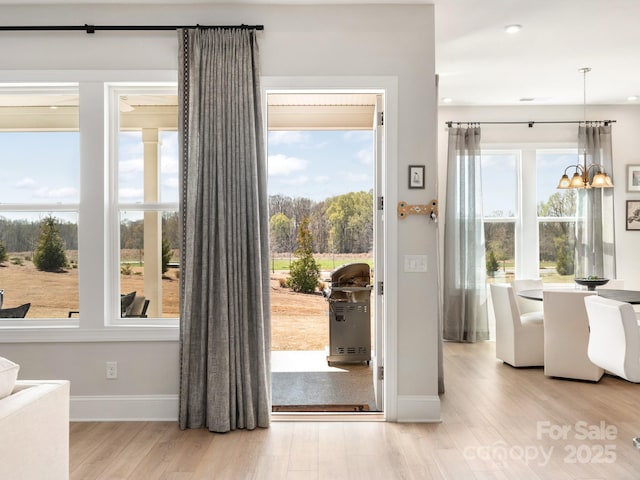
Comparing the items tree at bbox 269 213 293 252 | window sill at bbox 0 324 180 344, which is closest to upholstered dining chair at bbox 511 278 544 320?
tree at bbox 269 213 293 252

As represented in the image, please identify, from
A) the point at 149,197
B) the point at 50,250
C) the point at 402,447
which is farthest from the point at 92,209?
the point at 402,447

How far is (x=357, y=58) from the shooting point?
3.58 meters

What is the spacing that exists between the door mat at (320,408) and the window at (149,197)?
3.54 feet

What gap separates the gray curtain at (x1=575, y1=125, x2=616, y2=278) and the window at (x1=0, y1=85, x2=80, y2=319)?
564 centimetres

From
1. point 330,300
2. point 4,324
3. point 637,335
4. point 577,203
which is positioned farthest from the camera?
point 577,203

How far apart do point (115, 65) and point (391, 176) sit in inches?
82.0

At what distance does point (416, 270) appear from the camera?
11.7 feet

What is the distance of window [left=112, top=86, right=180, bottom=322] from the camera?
375 cm

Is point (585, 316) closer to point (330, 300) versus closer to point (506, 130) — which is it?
point (330, 300)

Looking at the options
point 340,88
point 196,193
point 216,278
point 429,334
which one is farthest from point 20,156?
point 429,334

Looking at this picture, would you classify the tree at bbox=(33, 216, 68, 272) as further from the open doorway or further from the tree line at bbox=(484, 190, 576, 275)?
the tree line at bbox=(484, 190, 576, 275)

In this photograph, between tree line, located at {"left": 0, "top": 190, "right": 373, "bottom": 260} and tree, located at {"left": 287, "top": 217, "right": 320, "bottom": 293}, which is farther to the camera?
tree, located at {"left": 287, "top": 217, "right": 320, "bottom": 293}

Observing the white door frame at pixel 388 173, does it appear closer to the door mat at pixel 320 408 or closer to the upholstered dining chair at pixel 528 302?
the door mat at pixel 320 408

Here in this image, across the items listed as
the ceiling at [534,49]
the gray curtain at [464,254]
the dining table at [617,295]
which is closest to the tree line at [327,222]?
the gray curtain at [464,254]
